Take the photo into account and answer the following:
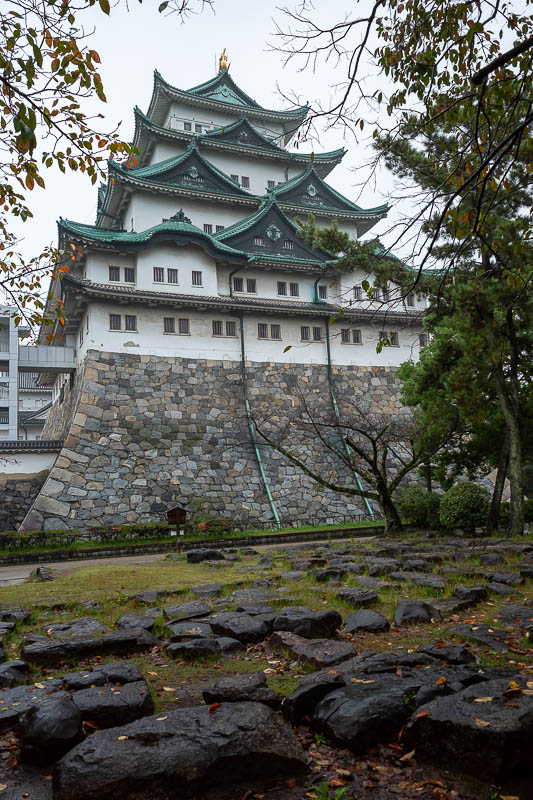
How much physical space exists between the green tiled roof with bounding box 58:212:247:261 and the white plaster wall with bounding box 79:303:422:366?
2.90 metres

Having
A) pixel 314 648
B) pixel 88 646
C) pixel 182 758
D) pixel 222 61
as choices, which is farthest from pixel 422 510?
pixel 222 61

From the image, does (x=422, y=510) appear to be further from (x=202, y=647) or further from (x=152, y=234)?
(x=152, y=234)

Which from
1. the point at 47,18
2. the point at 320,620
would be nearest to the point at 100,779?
the point at 320,620

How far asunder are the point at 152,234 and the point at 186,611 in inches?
846

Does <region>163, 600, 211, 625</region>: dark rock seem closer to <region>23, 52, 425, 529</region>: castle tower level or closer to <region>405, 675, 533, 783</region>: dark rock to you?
<region>405, 675, 533, 783</region>: dark rock

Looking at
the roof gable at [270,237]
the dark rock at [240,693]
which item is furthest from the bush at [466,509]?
the roof gable at [270,237]

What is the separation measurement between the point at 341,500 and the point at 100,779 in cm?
2376

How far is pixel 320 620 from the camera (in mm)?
5887

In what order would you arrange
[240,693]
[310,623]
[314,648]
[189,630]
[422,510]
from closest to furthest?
[240,693], [314,648], [310,623], [189,630], [422,510]

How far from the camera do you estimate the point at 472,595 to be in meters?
7.05

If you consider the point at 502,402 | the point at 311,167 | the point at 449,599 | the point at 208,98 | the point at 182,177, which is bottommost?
the point at 449,599

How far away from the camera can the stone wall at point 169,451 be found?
72.7 feet

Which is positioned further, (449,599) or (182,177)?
(182,177)

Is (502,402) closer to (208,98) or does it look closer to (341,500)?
(341,500)
